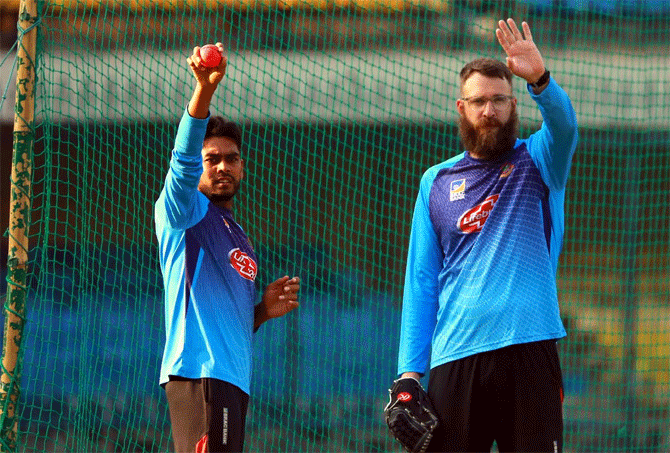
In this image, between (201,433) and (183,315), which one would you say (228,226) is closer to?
(183,315)

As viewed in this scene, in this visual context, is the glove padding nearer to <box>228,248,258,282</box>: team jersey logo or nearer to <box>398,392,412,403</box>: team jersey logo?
<box>398,392,412,403</box>: team jersey logo

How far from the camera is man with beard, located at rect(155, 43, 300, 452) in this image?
9.47ft

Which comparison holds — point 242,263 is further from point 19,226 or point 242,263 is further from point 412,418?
point 19,226

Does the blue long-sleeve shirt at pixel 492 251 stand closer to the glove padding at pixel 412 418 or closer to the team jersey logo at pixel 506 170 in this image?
the team jersey logo at pixel 506 170

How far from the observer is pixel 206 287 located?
121 inches

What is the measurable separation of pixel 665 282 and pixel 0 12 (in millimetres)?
6907

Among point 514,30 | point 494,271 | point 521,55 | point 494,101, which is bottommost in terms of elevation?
point 494,271

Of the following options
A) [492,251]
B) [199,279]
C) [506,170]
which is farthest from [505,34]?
[199,279]

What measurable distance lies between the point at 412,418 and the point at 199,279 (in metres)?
0.89

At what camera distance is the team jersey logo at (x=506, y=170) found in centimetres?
288

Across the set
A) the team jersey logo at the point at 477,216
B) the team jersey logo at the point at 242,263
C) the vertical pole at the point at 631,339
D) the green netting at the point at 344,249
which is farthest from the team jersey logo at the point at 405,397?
the vertical pole at the point at 631,339

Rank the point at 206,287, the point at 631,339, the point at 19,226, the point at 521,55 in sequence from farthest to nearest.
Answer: the point at 631,339 → the point at 19,226 → the point at 206,287 → the point at 521,55

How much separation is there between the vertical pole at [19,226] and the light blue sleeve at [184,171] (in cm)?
95

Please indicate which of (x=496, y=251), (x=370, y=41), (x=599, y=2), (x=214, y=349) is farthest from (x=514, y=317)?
(x=370, y=41)
